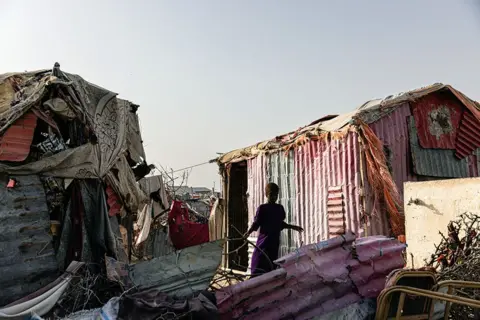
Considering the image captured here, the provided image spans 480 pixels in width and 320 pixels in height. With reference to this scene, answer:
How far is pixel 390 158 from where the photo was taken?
721 centimetres

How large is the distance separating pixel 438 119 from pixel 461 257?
186 inches

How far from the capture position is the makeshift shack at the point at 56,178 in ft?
14.9

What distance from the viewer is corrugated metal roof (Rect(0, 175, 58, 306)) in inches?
173

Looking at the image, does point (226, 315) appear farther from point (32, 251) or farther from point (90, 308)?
point (32, 251)

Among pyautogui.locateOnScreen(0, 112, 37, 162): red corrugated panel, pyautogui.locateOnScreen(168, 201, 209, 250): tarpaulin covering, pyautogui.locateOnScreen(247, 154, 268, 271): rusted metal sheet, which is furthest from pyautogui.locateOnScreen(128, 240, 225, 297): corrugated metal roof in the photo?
pyautogui.locateOnScreen(168, 201, 209, 250): tarpaulin covering

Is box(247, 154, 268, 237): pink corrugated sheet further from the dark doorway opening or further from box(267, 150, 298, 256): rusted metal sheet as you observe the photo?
the dark doorway opening

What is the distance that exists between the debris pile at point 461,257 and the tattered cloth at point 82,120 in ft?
13.0

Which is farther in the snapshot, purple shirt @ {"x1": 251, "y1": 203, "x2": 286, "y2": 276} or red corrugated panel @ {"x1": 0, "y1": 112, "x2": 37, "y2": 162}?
purple shirt @ {"x1": 251, "y1": 203, "x2": 286, "y2": 276}

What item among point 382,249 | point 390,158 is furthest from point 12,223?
point 390,158

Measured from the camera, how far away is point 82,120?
527cm

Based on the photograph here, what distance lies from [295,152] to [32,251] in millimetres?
5501

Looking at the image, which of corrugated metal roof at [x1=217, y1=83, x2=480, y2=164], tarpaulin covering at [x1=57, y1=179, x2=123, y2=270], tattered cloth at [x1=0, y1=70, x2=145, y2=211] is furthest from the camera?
corrugated metal roof at [x1=217, y1=83, x2=480, y2=164]

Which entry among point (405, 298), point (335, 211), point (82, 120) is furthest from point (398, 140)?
point (82, 120)

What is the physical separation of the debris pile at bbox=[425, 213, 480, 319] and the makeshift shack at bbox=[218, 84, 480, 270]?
219 cm
